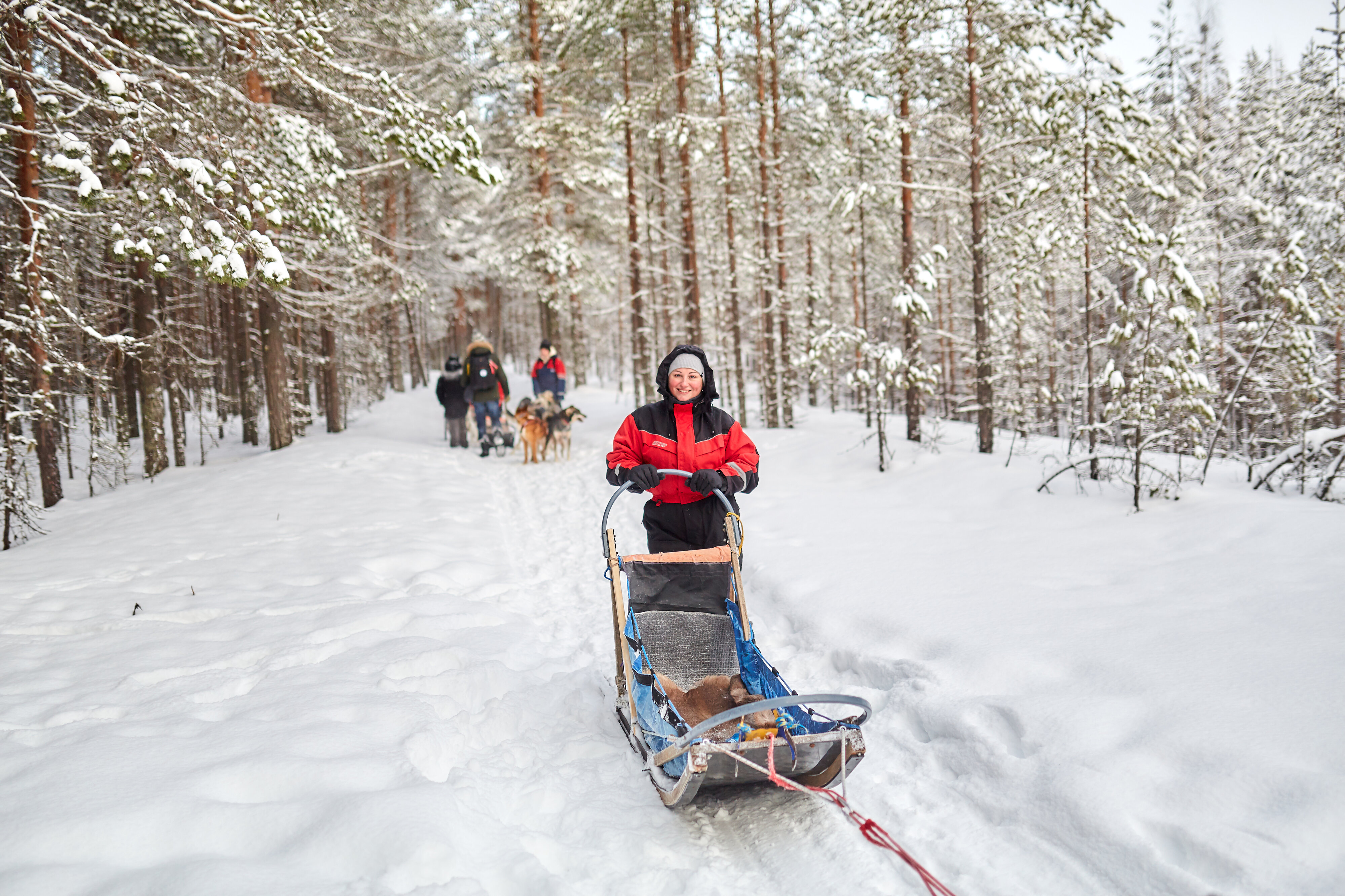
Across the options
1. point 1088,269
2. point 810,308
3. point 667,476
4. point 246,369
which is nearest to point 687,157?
point 810,308

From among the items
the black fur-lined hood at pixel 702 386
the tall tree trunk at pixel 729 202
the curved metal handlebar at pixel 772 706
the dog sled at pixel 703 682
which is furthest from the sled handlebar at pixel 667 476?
the tall tree trunk at pixel 729 202

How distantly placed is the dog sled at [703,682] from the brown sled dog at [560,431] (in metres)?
9.67

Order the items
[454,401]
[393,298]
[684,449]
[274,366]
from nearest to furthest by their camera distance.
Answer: [684,449]
[274,366]
[454,401]
[393,298]

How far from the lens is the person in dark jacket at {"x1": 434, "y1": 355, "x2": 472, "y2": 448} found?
49.8 ft

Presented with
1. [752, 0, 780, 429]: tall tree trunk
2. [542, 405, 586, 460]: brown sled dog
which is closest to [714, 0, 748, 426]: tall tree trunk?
[752, 0, 780, 429]: tall tree trunk

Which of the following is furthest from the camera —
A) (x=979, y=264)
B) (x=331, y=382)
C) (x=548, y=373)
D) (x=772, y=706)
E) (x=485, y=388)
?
(x=331, y=382)

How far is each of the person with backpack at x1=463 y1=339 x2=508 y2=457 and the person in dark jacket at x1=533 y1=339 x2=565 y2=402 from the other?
972 millimetres

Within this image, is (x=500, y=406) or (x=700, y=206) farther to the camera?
(x=700, y=206)

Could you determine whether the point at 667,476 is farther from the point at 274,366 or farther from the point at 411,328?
the point at 411,328

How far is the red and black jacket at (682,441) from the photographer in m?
4.53

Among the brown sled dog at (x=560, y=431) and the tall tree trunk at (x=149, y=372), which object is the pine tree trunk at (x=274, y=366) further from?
the brown sled dog at (x=560, y=431)

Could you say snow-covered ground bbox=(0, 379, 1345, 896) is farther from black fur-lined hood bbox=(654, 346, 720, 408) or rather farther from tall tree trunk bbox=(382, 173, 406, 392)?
tall tree trunk bbox=(382, 173, 406, 392)

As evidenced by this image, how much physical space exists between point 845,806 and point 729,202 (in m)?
13.1

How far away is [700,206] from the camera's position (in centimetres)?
1942
